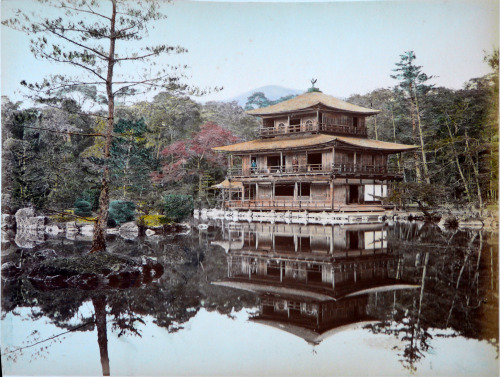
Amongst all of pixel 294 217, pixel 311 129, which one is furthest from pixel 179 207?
pixel 311 129

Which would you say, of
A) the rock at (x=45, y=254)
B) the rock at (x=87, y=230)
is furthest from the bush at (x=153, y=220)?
the rock at (x=45, y=254)

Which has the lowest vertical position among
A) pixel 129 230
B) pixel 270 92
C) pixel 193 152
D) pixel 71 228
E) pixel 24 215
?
pixel 129 230

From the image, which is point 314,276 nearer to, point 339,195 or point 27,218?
point 27,218

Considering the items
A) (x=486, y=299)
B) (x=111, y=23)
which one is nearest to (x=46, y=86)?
(x=111, y=23)

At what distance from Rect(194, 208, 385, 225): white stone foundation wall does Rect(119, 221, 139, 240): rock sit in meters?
2.05

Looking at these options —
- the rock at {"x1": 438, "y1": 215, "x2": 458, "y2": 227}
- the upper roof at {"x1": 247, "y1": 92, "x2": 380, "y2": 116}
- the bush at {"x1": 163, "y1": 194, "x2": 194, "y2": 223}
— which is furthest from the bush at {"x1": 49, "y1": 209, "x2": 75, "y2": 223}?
the rock at {"x1": 438, "y1": 215, "x2": 458, "y2": 227}

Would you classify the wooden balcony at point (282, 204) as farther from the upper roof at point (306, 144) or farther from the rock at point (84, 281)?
the rock at point (84, 281)

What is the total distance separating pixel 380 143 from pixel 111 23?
655cm

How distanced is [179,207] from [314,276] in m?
3.41

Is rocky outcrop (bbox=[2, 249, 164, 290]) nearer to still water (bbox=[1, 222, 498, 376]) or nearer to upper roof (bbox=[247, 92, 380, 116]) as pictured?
still water (bbox=[1, 222, 498, 376])

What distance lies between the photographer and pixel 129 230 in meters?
7.02

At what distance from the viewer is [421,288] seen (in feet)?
16.5

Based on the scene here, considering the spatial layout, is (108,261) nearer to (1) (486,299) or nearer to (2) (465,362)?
(2) (465,362)

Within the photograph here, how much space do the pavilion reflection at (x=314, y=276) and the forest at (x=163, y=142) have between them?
1723 mm
